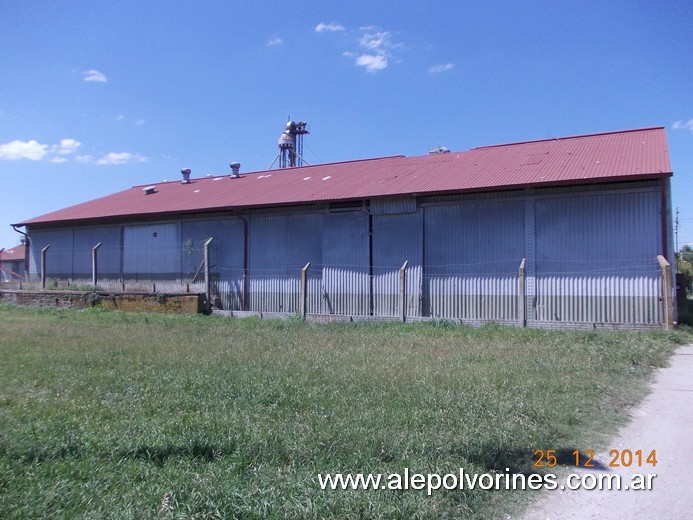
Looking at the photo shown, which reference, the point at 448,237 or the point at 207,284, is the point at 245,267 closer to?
the point at 207,284

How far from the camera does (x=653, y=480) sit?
5.15 m

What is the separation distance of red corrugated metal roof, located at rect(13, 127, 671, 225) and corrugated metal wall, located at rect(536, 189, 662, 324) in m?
0.88

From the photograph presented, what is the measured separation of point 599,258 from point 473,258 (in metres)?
3.62

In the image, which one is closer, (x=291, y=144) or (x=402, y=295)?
(x=402, y=295)

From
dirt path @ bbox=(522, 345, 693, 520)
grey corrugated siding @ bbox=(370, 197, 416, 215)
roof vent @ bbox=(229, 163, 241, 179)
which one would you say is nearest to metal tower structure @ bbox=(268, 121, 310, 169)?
roof vent @ bbox=(229, 163, 241, 179)

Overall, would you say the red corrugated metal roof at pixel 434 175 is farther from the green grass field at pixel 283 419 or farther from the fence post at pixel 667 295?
the green grass field at pixel 283 419

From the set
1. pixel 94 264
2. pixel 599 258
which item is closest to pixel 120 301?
pixel 94 264

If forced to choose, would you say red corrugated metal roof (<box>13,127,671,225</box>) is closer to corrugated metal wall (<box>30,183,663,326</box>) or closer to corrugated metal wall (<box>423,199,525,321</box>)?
corrugated metal wall (<box>30,183,663,326</box>)

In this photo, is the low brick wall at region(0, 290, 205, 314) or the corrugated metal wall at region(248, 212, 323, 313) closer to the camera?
the corrugated metal wall at region(248, 212, 323, 313)

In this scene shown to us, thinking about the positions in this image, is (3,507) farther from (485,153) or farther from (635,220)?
(485,153)

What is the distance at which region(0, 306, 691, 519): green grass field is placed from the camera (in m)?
4.34

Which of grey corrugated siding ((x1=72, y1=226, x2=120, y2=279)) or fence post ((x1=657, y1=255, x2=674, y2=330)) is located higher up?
grey corrugated siding ((x1=72, y1=226, x2=120, y2=279))

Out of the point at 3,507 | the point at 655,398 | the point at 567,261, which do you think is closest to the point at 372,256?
the point at 567,261

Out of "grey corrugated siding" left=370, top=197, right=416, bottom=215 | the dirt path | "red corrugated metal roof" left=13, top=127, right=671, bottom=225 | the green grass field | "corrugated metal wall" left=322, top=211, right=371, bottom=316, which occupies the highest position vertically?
"red corrugated metal roof" left=13, top=127, right=671, bottom=225
